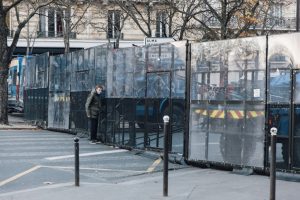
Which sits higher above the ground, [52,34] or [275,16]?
[275,16]

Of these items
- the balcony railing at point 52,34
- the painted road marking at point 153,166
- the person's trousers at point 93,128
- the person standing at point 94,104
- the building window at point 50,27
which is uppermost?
the building window at point 50,27

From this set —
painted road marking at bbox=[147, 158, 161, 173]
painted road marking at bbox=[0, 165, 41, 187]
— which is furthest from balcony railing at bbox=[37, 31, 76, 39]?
painted road marking at bbox=[0, 165, 41, 187]

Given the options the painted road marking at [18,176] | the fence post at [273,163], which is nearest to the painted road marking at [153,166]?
the painted road marking at [18,176]

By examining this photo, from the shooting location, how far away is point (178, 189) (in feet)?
31.0

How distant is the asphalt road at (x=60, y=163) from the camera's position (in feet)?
36.0

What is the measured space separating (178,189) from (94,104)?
7.41 meters

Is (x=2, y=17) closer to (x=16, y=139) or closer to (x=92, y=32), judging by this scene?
(x=16, y=139)

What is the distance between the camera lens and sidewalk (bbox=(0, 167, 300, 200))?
8.88m

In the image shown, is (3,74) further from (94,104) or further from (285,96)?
(285,96)

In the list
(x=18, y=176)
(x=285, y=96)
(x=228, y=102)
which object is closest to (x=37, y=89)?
(x=18, y=176)

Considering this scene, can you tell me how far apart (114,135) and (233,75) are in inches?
214

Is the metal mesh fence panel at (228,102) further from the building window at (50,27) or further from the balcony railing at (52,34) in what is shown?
the building window at (50,27)

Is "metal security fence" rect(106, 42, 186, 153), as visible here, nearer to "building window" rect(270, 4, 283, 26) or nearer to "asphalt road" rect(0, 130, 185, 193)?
"asphalt road" rect(0, 130, 185, 193)

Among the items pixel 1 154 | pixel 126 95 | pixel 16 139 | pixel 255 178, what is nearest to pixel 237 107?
pixel 255 178
